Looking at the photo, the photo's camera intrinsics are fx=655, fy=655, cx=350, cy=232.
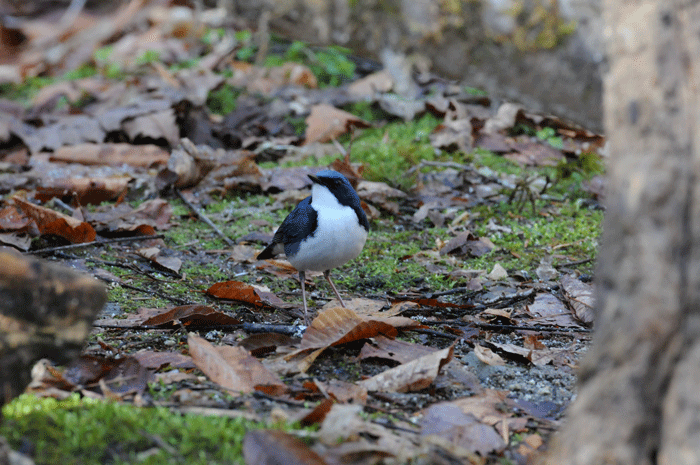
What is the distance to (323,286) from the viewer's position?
504cm

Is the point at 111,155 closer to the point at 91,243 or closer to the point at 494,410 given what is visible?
the point at 91,243

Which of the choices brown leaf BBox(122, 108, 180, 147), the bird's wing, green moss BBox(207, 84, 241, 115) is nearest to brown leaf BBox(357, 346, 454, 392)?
the bird's wing

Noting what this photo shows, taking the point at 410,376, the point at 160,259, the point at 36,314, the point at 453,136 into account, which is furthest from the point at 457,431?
the point at 453,136

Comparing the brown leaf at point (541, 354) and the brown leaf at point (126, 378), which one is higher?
the brown leaf at point (541, 354)

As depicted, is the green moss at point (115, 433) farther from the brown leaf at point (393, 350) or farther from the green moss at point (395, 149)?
the green moss at point (395, 149)

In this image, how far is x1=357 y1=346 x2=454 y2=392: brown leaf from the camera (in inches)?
114

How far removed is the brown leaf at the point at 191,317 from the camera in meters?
3.53

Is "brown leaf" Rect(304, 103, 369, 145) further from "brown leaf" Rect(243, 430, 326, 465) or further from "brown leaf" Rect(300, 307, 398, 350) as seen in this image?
"brown leaf" Rect(243, 430, 326, 465)

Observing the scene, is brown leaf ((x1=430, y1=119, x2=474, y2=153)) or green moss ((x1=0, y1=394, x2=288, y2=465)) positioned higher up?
brown leaf ((x1=430, y1=119, x2=474, y2=153))

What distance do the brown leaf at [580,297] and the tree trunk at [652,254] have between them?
2.28 meters

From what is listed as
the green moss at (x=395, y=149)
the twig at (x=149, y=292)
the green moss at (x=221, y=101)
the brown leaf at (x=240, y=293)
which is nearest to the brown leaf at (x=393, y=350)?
the brown leaf at (x=240, y=293)

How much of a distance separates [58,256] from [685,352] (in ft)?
13.5

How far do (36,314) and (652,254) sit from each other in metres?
1.81

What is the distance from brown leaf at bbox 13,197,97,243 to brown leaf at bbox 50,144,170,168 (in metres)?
2.34
